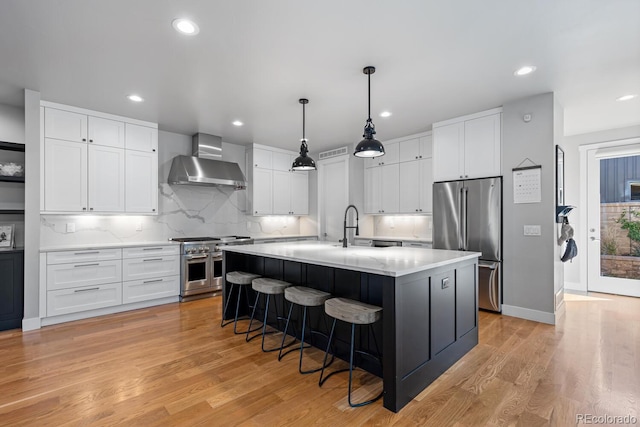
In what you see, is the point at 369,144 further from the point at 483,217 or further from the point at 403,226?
the point at 403,226

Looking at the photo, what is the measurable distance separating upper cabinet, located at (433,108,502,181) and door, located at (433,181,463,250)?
15cm

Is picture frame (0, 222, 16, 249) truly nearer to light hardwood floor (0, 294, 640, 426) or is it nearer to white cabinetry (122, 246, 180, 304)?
light hardwood floor (0, 294, 640, 426)

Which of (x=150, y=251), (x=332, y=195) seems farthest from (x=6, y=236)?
(x=332, y=195)

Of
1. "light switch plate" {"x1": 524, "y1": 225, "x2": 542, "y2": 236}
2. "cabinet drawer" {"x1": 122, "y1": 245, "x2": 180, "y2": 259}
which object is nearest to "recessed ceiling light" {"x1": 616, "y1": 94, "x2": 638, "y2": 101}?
"light switch plate" {"x1": 524, "y1": 225, "x2": 542, "y2": 236}

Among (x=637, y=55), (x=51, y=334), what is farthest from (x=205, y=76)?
(x=637, y=55)

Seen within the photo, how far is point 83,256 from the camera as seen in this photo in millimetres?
3916

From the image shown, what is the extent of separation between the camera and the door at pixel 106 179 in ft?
13.6

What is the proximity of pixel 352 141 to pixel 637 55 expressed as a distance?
3796 millimetres

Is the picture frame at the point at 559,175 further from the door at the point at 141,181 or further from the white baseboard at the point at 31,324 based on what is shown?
the white baseboard at the point at 31,324

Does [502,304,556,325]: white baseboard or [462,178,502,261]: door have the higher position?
[462,178,502,261]: door

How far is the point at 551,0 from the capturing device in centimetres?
208

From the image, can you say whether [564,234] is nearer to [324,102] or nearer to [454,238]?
[454,238]

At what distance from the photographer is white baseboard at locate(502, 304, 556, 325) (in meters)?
3.64

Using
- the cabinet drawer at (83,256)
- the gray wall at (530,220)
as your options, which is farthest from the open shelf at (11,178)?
the gray wall at (530,220)
